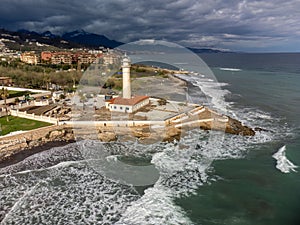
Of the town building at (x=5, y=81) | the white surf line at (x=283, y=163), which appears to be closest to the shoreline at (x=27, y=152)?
the white surf line at (x=283, y=163)

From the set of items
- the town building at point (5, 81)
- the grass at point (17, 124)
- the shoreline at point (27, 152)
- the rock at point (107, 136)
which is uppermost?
the town building at point (5, 81)

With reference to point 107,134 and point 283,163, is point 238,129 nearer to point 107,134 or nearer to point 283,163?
point 283,163

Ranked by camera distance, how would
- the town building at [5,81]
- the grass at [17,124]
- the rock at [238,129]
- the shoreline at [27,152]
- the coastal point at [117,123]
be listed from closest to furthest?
the shoreline at [27,152] → the coastal point at [117,123] → the grass at [17,124] → the rock at [238,129] → the town building at [5,81]

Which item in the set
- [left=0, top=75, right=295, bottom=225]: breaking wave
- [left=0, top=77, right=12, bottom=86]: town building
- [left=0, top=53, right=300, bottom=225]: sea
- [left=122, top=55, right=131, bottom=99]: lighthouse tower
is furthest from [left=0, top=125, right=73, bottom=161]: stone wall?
[left=0, top=77, right=12, bottom=86]: town building

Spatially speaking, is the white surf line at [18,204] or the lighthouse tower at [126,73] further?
the lighthouse tower at [126,73]

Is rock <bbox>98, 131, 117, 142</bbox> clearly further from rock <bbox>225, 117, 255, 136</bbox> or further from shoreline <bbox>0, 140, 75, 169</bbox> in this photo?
rock <bbox>225, 117, 255, 136</bbox>

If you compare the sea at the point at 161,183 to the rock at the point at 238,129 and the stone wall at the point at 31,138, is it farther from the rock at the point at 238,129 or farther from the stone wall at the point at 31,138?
the stone wall at the point at 31,138

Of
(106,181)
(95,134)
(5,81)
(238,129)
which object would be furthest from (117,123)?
(5,81)

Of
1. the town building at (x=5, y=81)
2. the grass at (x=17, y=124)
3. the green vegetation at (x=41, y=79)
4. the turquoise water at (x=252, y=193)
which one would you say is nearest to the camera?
the turquoise water at (x=252, y=193)
